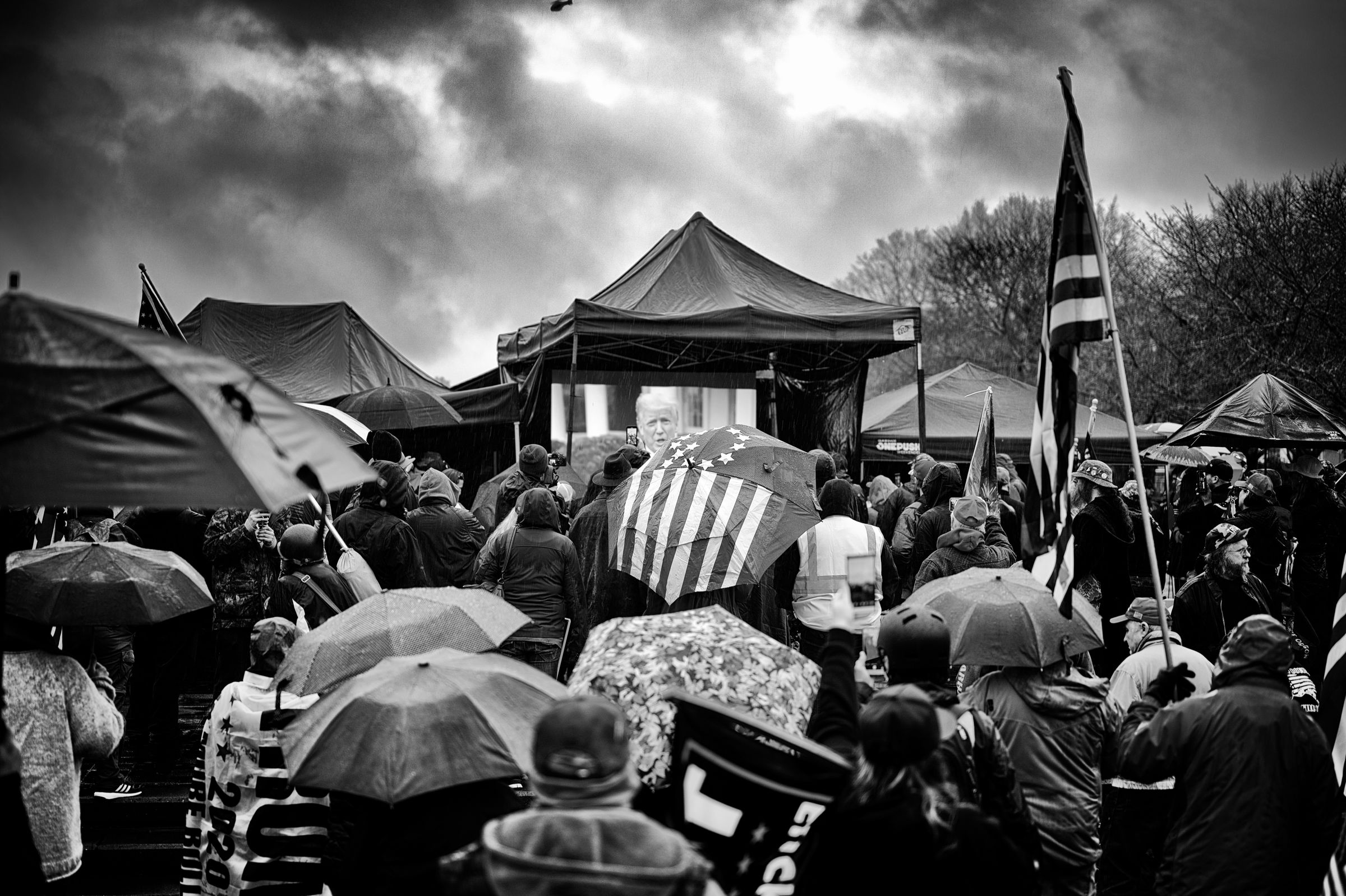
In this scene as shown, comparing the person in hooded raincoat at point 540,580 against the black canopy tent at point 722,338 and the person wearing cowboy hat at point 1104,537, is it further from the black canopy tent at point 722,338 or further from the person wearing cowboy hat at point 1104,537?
the black canopy tent at point 722,338

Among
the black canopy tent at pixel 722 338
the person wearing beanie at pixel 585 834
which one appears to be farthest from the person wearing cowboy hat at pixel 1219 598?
the person wearing beanie at pixel 585 834

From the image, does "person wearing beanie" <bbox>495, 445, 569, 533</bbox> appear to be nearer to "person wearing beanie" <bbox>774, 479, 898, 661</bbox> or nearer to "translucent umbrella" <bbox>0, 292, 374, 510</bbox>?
"person wearing beanie" <bbox>774, 479, 898, 661</bbox>

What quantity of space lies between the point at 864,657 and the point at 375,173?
28484 mm

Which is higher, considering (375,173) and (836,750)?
(375,173)

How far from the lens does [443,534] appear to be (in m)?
8.69

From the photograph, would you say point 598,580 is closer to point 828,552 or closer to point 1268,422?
point 828,552

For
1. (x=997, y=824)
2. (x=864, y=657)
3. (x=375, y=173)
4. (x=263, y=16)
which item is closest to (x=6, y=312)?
(x=997, y=824)

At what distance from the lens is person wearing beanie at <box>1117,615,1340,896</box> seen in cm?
456

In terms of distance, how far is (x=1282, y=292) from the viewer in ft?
95.0

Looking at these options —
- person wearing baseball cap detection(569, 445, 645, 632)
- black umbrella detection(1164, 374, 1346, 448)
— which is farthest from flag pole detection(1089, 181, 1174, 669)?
black umbrella detection(1164, 374, 1346, 448)

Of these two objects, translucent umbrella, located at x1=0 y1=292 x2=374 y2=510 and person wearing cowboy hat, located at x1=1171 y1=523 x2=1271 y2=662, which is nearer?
translucent umbrella, located at x1=0 y1=292 x2=374 y2=510

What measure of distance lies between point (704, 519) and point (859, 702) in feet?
9.21

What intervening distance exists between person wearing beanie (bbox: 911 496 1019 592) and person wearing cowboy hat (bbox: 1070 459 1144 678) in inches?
55.8

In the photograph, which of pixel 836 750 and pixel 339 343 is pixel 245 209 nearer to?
pixel 339 343
